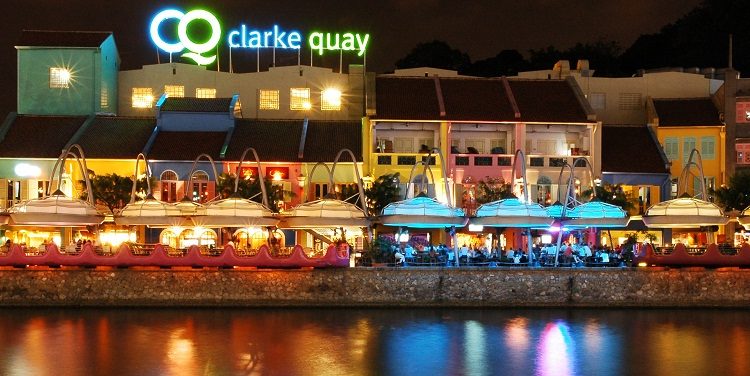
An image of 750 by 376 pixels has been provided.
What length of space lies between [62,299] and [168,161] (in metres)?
15.9

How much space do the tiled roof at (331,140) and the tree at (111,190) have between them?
10746 millimetres

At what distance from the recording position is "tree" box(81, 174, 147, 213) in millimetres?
62562

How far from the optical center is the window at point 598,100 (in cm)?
7712

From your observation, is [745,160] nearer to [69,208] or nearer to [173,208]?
[173,208]

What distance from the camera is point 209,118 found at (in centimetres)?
6969

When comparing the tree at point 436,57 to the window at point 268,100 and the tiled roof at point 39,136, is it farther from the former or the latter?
the tiled roof at point 39,136

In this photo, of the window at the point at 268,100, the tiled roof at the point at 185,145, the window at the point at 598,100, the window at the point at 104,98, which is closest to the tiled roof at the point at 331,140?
the window at the point at 268,100

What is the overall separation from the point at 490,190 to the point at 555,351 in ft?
83.2

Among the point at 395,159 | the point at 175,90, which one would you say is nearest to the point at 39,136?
the point at 175,90

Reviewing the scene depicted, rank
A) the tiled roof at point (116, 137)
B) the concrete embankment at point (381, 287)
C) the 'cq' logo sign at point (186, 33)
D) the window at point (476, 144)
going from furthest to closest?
the 'cq' logo sign at point (186, 33) < the window at point (476, 144) < the tiled roof at point (116, 137) < the concrete embankment at point (381, 287)

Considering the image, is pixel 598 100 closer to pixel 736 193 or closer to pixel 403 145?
pixel 736 193

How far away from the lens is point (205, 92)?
75.2m

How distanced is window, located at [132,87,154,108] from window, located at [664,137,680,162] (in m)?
34.8

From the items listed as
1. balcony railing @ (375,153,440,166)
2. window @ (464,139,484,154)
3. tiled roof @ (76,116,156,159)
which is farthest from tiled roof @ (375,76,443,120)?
tiled roof @ (76,116,156,159)
